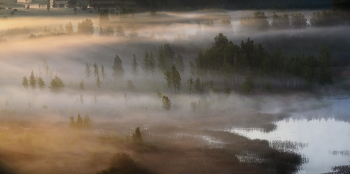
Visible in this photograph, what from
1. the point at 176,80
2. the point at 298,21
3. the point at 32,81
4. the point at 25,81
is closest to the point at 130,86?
the point at 176,80

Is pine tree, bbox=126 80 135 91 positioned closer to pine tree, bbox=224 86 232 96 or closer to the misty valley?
the misty valley

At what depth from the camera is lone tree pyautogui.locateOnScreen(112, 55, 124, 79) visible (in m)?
68.4

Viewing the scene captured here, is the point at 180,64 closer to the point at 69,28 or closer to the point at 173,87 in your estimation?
the point at 173,87

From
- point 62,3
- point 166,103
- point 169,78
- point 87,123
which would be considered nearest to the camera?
point 87,123

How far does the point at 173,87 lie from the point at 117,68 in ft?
38.5

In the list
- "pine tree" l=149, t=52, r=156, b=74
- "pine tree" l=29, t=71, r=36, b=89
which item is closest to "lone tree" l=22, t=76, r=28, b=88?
"pine tree" l=29, t=71, r=36, b=89

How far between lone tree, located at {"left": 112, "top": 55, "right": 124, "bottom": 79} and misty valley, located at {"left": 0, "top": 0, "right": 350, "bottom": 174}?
223 mm

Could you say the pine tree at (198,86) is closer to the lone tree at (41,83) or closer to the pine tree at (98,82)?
the pine tree at (98,82)

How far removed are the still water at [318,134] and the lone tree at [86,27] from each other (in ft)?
131

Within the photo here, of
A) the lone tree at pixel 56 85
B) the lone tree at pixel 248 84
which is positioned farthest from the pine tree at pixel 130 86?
the lone tree at pixel 248 84

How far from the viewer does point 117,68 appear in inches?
2721

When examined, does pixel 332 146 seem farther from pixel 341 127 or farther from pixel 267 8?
pixel 267 8

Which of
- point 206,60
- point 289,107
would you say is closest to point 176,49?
point 206,60

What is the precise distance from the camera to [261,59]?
221 feet
